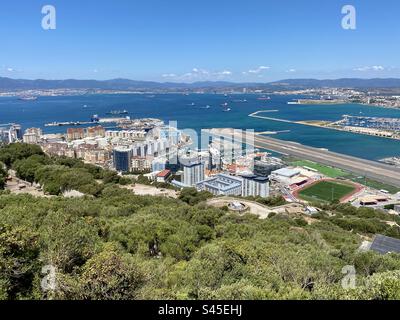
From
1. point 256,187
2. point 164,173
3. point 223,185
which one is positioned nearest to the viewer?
point 256,187

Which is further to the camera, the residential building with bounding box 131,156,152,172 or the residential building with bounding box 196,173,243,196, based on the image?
the residential building with bounding box 131,156,152,172

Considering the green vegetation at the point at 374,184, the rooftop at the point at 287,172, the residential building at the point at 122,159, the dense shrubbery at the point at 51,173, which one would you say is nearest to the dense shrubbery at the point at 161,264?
the dense shrubbery at the point at 51,173

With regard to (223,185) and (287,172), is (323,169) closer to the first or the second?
(287,172)

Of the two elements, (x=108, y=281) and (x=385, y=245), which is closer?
(x=108, y=281)

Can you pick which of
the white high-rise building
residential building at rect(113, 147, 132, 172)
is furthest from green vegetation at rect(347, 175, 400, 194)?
residential building at rect(113, 147, 132, 172)

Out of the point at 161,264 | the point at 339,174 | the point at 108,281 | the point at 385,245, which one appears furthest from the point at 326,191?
the point at 108,281

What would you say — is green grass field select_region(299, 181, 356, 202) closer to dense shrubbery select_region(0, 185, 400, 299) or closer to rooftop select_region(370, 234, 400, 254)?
rooftop select_region(370, 234, 400, 254)

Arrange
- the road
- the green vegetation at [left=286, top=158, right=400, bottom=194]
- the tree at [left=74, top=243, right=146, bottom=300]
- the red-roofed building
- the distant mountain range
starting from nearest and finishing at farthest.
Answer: the tree at [left=74, top=243, right=146, bottom=300], the red-roofed building, the green vegetation at [left=286, top=158, right=400, bottom=194], the road, the distant mountain range
